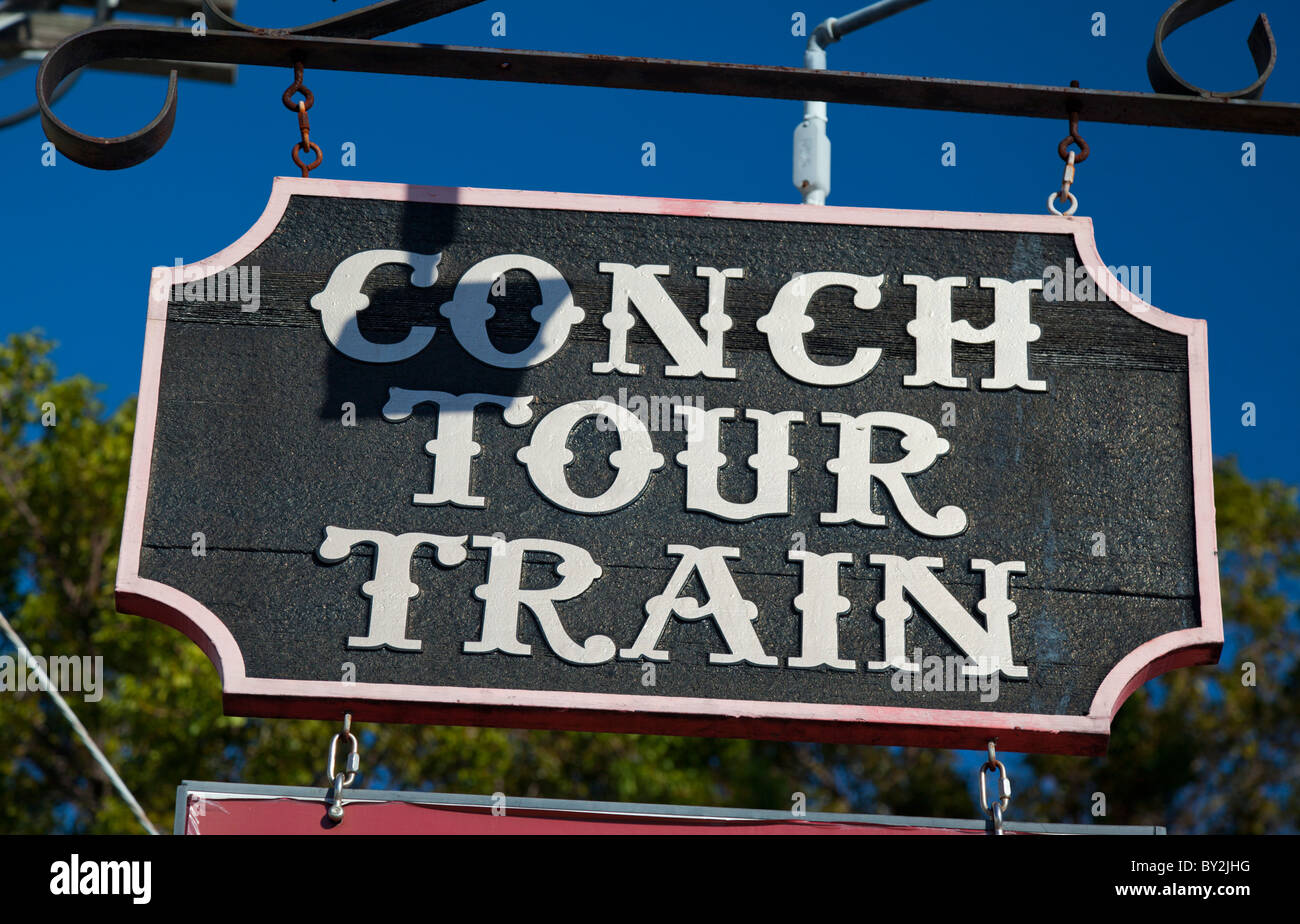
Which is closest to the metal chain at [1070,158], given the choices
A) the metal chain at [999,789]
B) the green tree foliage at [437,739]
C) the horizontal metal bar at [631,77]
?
the horizontal metal bar at [631,77]

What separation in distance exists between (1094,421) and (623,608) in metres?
1.21

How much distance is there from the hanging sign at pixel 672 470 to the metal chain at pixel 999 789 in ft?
0.24

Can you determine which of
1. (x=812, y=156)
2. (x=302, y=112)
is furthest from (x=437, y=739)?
(x=302, y=112)

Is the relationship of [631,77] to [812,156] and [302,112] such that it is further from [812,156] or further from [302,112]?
[812,156]

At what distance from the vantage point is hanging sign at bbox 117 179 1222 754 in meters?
3.48

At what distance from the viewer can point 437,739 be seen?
16750 millimetres

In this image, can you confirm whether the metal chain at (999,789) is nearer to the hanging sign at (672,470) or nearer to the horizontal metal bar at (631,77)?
the hanging sign at (672,470)

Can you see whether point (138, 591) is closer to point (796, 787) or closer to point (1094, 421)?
point (1094, 421)

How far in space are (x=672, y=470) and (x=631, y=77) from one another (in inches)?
36.6

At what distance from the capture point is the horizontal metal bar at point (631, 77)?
12.4 feet

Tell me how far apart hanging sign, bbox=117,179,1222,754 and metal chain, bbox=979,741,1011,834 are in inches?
2.9

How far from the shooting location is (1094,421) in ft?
12.5

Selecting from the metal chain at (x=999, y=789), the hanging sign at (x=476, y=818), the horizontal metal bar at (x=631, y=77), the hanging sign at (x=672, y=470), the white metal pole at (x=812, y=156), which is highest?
the white metal pole at (x=812, y=156)
